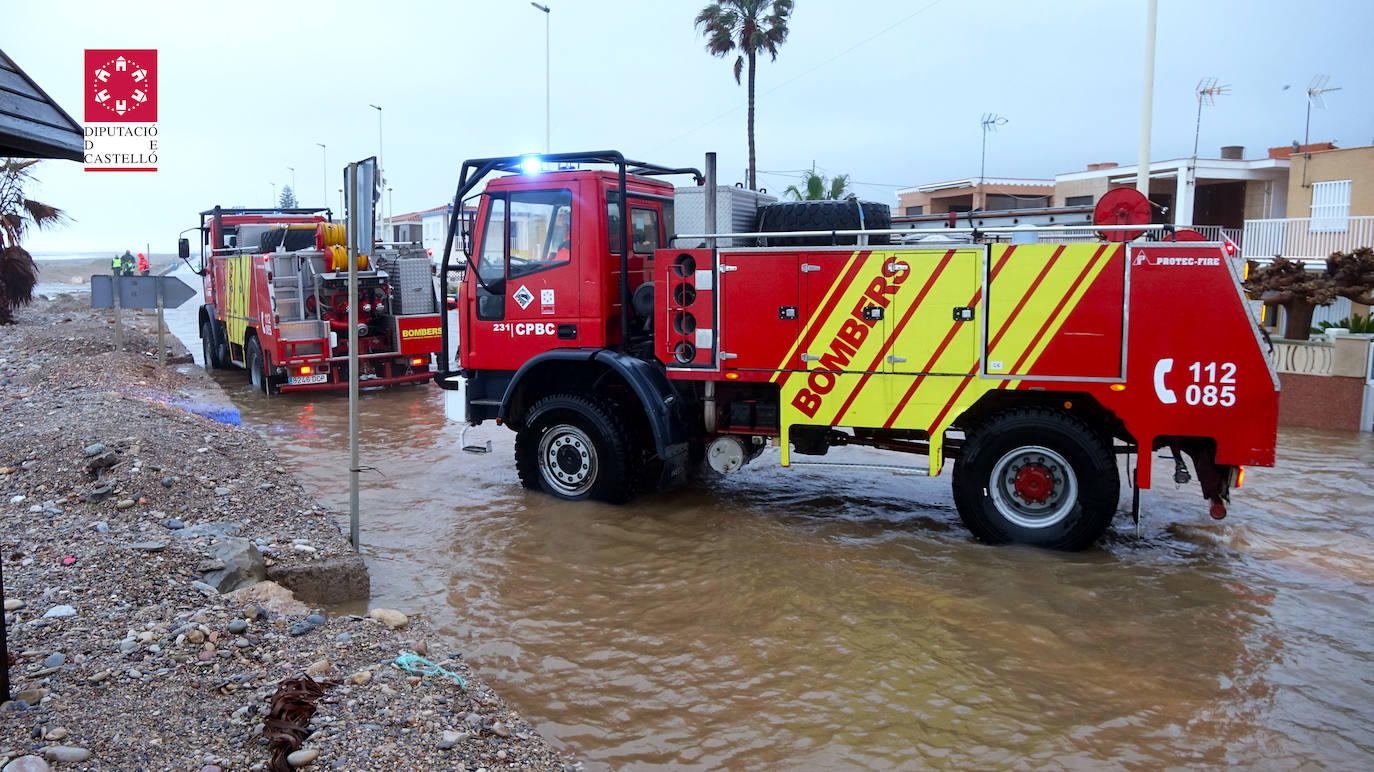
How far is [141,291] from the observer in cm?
1535

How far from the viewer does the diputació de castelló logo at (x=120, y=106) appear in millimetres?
10727

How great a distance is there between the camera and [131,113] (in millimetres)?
11094

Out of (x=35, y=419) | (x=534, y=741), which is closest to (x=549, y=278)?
(x=534, y=741)

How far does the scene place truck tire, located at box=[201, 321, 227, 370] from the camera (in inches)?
765

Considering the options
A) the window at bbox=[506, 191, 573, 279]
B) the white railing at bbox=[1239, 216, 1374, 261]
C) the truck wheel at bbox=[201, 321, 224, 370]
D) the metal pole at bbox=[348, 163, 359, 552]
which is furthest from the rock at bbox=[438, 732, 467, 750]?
the white railing at bbox=[1239, 216, 1374, 261]

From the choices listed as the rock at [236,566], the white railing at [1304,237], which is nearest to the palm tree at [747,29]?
the white railing at [1304,237]

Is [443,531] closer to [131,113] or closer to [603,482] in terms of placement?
[603,482]

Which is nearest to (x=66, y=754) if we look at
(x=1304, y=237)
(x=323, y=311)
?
(x=323, y=311)

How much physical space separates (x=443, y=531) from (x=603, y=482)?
1407 mm

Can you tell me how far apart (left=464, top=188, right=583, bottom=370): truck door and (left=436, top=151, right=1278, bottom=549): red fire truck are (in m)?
0.02

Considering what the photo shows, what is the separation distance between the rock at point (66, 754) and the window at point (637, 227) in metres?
5.64

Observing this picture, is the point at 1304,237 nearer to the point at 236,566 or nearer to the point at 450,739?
the point at 236,566

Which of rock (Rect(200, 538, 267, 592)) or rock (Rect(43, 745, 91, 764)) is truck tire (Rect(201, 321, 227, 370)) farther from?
rock (Rect(43, 745, 91, 764))

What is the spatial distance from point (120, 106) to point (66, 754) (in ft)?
31.5
